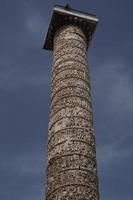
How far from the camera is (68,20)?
852 cm

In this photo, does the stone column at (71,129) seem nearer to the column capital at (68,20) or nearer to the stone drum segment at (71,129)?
the stone drum segment at (71,129)

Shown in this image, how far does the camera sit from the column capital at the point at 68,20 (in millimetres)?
8523

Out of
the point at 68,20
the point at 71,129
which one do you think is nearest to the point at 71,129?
the point at 71,129

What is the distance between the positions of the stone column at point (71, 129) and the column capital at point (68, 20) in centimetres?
59

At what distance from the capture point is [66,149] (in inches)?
238

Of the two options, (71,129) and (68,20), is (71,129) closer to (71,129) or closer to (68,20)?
(71,129)

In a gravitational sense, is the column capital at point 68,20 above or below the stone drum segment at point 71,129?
above

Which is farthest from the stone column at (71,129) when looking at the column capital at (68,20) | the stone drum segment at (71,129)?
the column capital at (68,20)

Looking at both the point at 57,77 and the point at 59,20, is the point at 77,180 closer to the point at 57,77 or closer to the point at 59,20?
the point at 57,77

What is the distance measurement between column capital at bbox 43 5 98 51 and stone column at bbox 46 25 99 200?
0.59 metres

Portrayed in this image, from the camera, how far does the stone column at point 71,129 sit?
566 cm

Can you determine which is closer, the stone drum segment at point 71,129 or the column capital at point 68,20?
the stone drum segment at point 71,129

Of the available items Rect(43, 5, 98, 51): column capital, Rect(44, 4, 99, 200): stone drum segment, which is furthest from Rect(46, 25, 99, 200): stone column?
Rect(43, 5, 98, 51): column capital

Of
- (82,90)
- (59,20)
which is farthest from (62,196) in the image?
(59,20)
